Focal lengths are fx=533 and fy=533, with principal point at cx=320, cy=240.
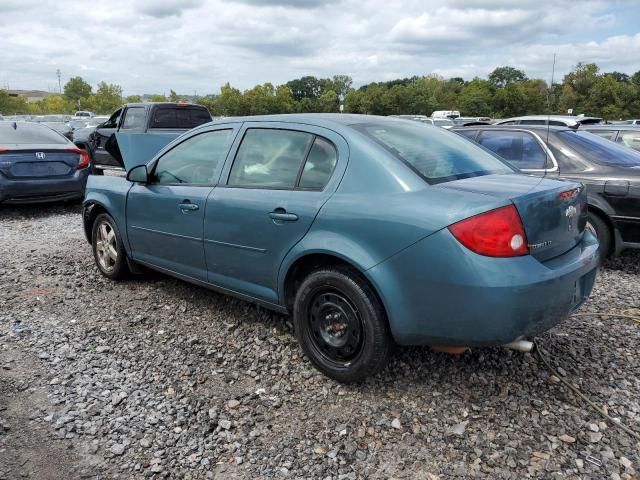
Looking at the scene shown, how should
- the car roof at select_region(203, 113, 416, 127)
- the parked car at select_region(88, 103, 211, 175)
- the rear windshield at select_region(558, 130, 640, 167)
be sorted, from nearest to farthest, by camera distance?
the car roof at select_region(203, 113, 416, 127)
the rear windshield at select_region(558, 130, 640, 167)
the parked car at select_region(88, 103, 211, 175)

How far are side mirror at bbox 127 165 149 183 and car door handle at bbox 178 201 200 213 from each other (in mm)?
580

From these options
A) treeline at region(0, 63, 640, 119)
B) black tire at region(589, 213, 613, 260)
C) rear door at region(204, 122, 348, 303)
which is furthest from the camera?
treeline at region(0, 63, 640, 119)

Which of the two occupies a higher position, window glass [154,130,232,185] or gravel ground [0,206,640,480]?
window glass [154,130,232,185]

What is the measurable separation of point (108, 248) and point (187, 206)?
5.27 feet

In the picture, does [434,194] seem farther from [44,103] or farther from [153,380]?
[44,103]

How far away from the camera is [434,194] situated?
2854 millimetres

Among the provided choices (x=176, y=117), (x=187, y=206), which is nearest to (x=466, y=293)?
(x=187, y=206)

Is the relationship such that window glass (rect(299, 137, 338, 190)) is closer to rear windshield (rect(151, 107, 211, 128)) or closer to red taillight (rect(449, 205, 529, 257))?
red taillight (rect(449, 205, 529, 257))

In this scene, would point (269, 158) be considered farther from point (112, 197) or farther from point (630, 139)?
point (630, 139)

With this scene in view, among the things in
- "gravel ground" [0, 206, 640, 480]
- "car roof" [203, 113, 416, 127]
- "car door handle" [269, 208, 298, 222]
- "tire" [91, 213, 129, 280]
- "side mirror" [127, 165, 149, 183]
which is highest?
"car roof" [203, 113, 416, 127]

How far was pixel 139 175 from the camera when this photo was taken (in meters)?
4.43

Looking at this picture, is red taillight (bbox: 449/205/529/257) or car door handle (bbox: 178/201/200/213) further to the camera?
car door handle (bbox: 178/201/200/213)

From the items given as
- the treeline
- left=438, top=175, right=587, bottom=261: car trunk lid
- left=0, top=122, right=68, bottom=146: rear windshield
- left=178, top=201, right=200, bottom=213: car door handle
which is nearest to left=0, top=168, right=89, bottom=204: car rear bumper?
left=0, top=122, right=68, bottom=146: rear windshield

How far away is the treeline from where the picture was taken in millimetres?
31391
